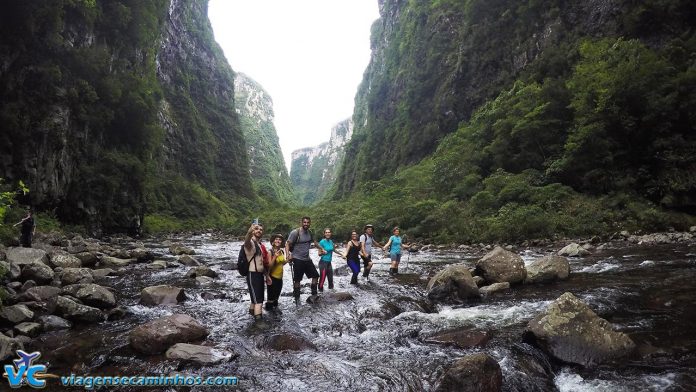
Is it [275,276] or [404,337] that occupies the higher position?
[275,276]

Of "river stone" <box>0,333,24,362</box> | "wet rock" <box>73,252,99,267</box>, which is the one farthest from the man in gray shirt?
"wet rock" <box>73,252,99,267</box>

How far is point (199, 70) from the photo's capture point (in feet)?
379

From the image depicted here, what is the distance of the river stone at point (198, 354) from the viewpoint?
581 cm

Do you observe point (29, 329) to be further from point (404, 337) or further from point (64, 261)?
point (64, 261)

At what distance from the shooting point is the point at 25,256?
11883 millimetres

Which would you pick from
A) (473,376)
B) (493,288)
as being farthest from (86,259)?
(473,376)

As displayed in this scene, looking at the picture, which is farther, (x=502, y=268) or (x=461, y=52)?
(x=461, y=52)

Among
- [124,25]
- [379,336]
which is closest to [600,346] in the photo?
[379,336]

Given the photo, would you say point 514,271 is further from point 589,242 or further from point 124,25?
point 124,25

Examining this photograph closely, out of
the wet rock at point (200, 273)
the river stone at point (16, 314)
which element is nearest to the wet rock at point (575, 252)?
the wet rock at point (200, 273)

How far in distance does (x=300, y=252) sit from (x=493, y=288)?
16.8 feet

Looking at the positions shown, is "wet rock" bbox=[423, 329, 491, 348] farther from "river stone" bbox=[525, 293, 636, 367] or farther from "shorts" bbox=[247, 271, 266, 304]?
"shorts" bbox=[247, 271, 266, 304]

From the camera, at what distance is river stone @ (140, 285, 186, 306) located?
9641mm

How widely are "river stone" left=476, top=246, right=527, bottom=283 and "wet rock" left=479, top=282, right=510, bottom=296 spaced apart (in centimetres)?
32
